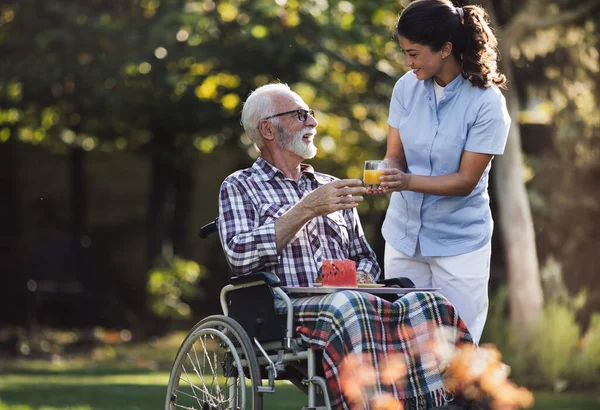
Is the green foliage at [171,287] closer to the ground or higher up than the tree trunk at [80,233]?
closer to the ground

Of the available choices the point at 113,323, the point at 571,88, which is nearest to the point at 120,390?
the point at 571,88

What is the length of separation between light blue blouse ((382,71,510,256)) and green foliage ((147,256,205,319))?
8095 millimetres

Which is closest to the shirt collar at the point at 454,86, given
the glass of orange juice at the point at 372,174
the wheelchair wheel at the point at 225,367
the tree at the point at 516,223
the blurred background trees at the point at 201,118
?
the glass of orange juice at the point at 372,174

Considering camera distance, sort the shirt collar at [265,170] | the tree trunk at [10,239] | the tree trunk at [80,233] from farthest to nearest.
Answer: the tree trunk at [10,239] → the tree trunk at [80,233] → the shirt collar at [265,170]

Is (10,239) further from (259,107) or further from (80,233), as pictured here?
(259,107)

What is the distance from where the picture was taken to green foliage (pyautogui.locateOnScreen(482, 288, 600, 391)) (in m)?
8.85

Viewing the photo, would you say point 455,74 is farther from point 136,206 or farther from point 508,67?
point 136,206

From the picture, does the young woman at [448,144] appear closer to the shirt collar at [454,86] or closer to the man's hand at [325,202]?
the shirt collar at [454,86]

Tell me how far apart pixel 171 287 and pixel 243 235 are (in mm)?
8110

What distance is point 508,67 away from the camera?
9320 mm

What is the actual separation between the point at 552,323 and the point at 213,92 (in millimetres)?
3981

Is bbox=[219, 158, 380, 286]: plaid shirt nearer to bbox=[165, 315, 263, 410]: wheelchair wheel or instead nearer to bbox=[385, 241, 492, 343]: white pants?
bbox=[165, 315, 263, 410]: wheelchair wheel

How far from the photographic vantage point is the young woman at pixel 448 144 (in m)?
4.02

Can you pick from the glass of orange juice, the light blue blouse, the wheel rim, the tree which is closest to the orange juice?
the glass of orange juice
